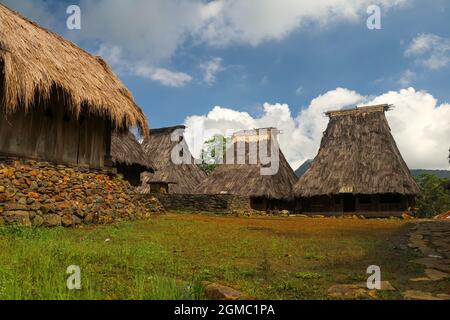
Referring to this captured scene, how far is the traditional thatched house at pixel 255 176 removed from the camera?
2666 centimetres

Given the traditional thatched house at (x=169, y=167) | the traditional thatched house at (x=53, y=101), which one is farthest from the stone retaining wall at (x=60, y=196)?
the traditional thatched house at (x=169, y=167)

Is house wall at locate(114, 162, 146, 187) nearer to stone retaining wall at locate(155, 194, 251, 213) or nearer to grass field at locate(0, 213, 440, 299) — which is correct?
stone retaining wall at locate(155, 194, 251, 213)

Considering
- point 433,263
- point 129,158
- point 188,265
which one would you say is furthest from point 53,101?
point 129,158

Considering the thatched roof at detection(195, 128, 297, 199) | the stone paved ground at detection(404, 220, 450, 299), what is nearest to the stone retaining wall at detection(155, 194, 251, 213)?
the thatched roof at detection(195, 128, 297, 199)

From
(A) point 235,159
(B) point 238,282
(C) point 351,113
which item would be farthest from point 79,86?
(C) point 351,113

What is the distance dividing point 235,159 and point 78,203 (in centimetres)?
2005

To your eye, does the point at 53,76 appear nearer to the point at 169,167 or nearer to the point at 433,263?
the point at 433,263

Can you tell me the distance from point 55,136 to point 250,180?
1714cm

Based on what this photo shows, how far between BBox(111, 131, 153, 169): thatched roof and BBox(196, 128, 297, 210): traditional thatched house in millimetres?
5267

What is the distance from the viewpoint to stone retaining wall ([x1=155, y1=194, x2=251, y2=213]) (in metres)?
22.0

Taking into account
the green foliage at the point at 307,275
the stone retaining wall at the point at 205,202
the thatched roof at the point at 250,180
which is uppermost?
the thatched roof at the point at 250,180

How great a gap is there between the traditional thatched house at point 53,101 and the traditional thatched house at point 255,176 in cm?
1264

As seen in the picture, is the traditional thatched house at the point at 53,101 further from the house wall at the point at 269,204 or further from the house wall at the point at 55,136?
the house wall at the point at 269,204
